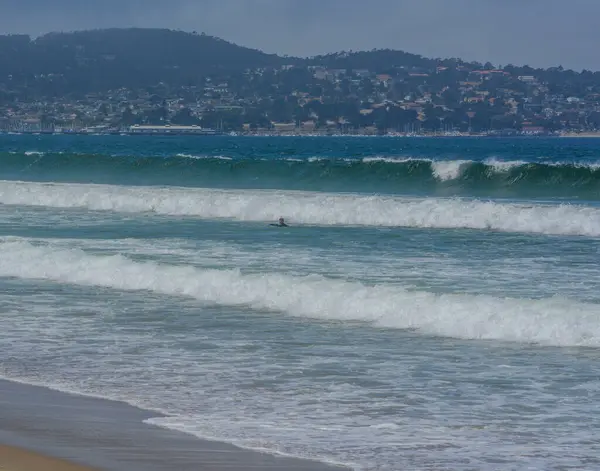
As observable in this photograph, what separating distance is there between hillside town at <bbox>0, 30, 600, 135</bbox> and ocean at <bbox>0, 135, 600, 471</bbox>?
108 m

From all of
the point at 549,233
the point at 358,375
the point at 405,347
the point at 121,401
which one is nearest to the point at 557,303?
the point at 405,347

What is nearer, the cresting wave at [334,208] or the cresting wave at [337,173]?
the cresting wave at [334,208]

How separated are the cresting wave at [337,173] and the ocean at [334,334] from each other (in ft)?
53.8

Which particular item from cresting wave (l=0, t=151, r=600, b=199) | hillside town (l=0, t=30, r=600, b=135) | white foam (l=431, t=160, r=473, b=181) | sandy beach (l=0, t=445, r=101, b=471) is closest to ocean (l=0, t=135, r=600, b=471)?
sandy beach (l=0, t=445, r=101, b=471)

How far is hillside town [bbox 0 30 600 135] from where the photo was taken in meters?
133

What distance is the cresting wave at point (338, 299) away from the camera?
1184 centimetres

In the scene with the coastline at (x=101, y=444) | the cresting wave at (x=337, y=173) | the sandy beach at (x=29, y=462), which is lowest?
the coastline at (x=101, y=444)

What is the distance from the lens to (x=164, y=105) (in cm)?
15575

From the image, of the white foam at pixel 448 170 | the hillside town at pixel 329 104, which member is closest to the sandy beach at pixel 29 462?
the white foam at pixel 448 170

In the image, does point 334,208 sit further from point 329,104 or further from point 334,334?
point 329,104

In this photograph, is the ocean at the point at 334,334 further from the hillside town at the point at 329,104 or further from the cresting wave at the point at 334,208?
the hillside town at the point at 329,104

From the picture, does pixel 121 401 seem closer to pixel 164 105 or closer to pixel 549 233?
pixel 549 233

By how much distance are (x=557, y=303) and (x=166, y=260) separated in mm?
7622

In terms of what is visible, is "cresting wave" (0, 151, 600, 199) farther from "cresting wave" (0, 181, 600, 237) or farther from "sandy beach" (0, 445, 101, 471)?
"sandy beach" (0, 445, 101, 471)
